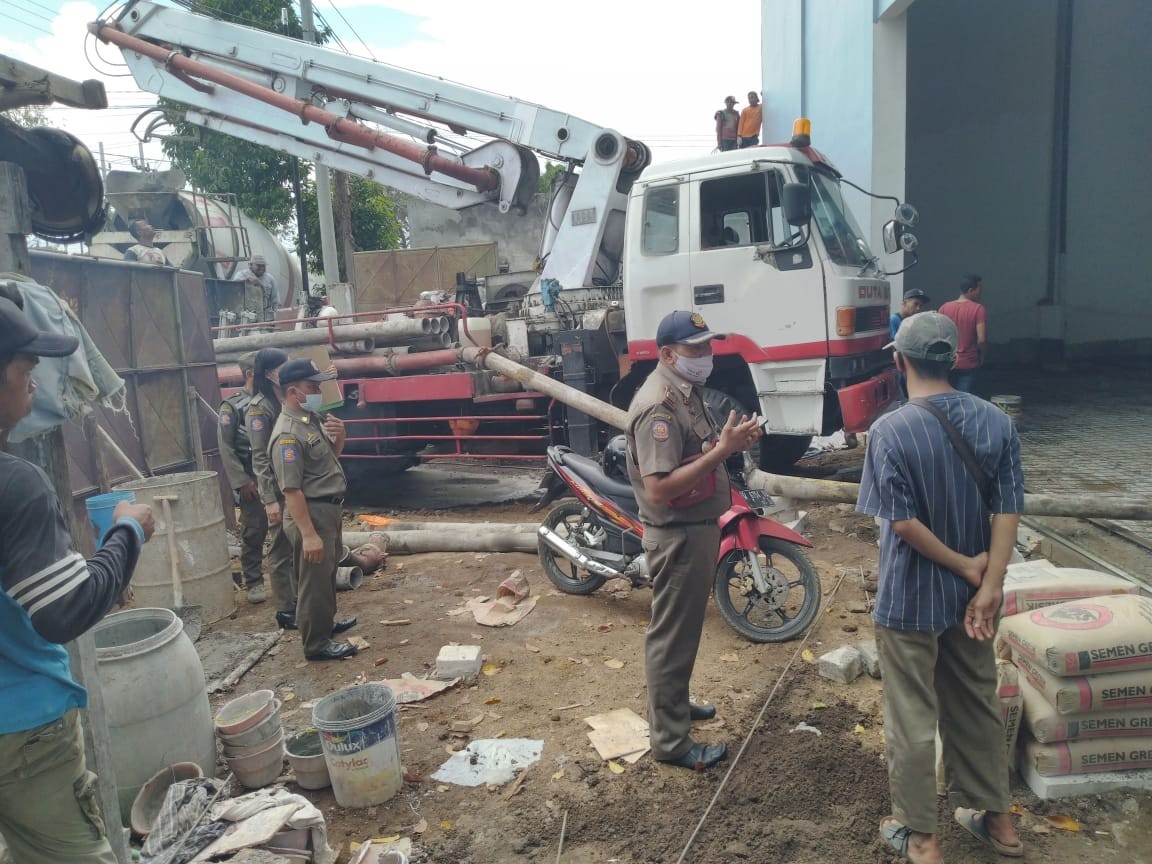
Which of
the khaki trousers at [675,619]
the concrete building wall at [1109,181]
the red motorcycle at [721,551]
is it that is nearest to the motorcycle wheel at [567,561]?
the red motorcycle at [721,551]

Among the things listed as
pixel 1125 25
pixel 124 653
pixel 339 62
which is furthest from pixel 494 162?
pixel 1125 25

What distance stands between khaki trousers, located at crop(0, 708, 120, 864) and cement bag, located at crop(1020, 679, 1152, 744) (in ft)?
10.1

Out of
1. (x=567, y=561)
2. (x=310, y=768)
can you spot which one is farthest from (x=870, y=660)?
(x=310, y=768)

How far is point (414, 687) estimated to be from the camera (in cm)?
412

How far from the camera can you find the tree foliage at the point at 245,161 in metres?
16.1

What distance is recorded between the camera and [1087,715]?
9.33 ft

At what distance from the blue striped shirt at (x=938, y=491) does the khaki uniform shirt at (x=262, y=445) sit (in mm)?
3855

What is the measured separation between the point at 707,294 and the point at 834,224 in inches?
47.6

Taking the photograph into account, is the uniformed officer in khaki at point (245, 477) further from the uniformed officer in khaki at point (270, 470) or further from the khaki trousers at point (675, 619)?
the khaki trousers at point (675, 619)

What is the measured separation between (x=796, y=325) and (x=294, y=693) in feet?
14.5

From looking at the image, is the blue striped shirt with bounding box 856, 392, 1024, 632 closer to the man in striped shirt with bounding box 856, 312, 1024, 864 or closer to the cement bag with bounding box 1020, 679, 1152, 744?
the man in striped shirt with bounding box 856, 312, 1024, 864

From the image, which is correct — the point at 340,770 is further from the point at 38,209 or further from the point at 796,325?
the point at 796,325

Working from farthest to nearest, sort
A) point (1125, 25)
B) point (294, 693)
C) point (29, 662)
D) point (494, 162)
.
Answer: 1. point (1125, 25)
2. point (494, 162)
3. point (294, 693)
4. point (29, 662)

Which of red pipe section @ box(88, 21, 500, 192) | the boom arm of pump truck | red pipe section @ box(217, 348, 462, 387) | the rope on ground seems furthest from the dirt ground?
red pipe section @ box(88, 21, 500, 192)
